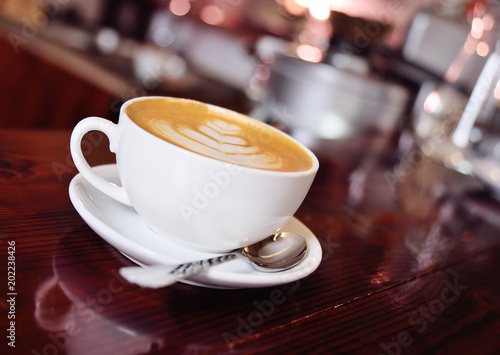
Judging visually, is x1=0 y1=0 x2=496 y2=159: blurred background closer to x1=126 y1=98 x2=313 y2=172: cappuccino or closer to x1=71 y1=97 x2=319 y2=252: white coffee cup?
x1=126 y1=98 x2=313 y2=172: cappuccino

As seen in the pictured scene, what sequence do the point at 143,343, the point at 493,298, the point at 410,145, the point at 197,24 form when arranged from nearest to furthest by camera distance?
the point at 143,343, the point at 493,298, the point at 410,145, the point at 197,24

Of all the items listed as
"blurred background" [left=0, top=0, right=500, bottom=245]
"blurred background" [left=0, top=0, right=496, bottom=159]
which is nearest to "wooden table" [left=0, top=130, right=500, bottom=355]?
"blurred background" [left=0, top=0, right=500, bottom=245]

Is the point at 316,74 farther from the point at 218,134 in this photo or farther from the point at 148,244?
the point at 148,244

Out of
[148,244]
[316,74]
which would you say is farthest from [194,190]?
[316,74]

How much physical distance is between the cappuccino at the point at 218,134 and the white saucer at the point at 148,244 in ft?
0.29

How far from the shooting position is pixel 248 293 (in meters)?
0.43

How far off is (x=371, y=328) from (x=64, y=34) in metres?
2.76

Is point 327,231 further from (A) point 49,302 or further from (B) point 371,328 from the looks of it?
(A) point 49,302

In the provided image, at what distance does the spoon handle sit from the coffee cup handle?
0.42 feet

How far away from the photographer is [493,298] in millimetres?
576

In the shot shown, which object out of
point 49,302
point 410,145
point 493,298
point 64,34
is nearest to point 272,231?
point 49,302

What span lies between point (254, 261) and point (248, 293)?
0.10 feet

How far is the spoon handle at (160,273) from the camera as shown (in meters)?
0.34

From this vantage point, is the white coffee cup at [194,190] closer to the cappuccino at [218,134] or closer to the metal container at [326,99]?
the cappuccino at [218,134]
